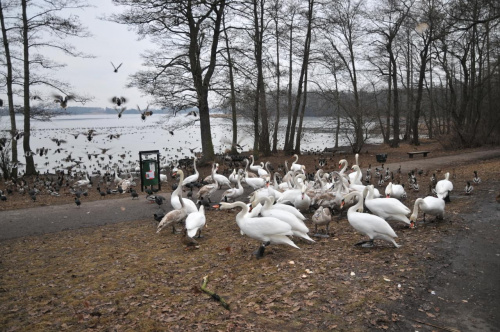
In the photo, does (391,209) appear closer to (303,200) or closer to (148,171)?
(303,200)

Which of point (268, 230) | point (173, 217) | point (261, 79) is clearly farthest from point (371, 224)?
point (261, 79)

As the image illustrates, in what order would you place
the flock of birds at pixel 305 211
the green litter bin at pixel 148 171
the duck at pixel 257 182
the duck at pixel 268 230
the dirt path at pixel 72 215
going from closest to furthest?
the duck at pixel 268 230, the flock of birds at pixel 305 211, the dirt path at pixel 72 215, the duck at pixel 257 182, the green litter bin at pixel 148 171

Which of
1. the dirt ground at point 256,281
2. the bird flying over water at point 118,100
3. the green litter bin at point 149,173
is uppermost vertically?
the bird flying over water at point 118,100

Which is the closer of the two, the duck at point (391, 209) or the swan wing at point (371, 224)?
the swan wing at point (371, 224)

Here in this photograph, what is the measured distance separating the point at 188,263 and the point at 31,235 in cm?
491

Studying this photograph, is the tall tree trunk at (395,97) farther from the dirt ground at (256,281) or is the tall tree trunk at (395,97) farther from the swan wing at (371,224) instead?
the swan wing at (371,224)

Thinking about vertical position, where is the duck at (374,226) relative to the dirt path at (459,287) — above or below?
above

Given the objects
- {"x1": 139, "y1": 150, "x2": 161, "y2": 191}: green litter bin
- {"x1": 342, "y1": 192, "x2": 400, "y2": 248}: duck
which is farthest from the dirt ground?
{"x1": 139, "y1": 150, "x2": 161, "y2": 191}: green litter bin

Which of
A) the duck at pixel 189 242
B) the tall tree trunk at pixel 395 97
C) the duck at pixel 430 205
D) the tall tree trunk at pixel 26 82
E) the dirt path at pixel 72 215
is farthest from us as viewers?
the tall tree trunk at pixel 395 97

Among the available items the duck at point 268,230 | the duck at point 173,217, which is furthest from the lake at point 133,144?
the duck at point 268,230

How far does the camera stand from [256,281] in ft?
19.1

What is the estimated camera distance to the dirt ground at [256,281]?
4.71 meters

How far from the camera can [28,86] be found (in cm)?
1892

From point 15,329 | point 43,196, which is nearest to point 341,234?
point 15,329
